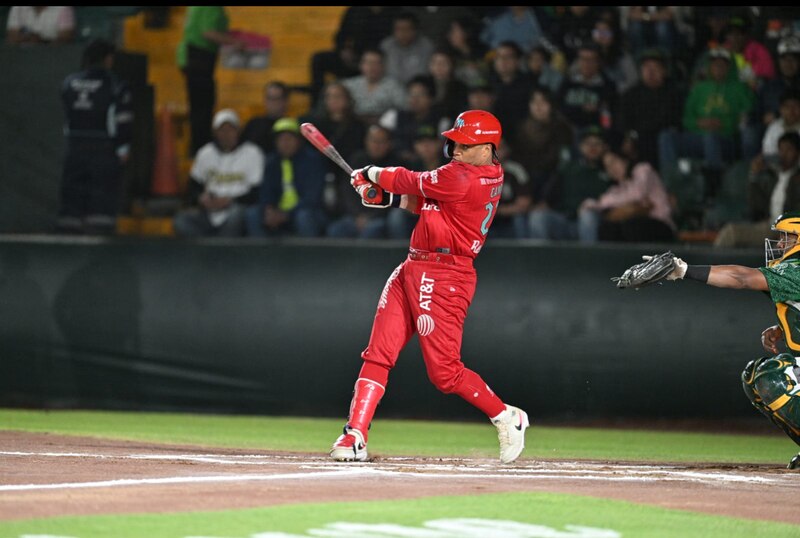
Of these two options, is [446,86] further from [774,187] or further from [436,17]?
[774,187]

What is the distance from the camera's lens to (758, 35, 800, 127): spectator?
1184 cm

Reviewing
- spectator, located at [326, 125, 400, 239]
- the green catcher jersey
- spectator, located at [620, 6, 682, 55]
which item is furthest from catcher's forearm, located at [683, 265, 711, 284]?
spectator, located at [620, 6, 682, 55]

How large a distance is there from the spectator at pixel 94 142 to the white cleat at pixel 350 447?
5812 mm

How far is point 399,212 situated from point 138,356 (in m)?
2.79

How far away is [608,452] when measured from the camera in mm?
8766

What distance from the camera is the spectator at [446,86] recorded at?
12430 mm

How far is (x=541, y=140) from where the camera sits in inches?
476

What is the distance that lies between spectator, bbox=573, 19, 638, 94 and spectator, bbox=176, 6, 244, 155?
3.80 m

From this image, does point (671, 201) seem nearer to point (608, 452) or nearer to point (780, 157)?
point (780, 157)

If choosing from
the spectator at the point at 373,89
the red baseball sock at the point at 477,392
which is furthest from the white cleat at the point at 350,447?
the spectator at the point at 373,89

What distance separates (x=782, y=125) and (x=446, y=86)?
3255 millimetres

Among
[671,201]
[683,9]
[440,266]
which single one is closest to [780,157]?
[671,201]

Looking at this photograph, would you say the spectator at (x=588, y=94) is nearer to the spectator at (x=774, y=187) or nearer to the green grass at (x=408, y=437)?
the spectator at (x=774, y=187)

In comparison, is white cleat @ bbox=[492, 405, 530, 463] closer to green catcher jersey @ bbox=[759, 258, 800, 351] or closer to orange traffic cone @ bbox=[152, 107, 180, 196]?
green catcher jersey @ bbox=[759, 258, 800, 351]
